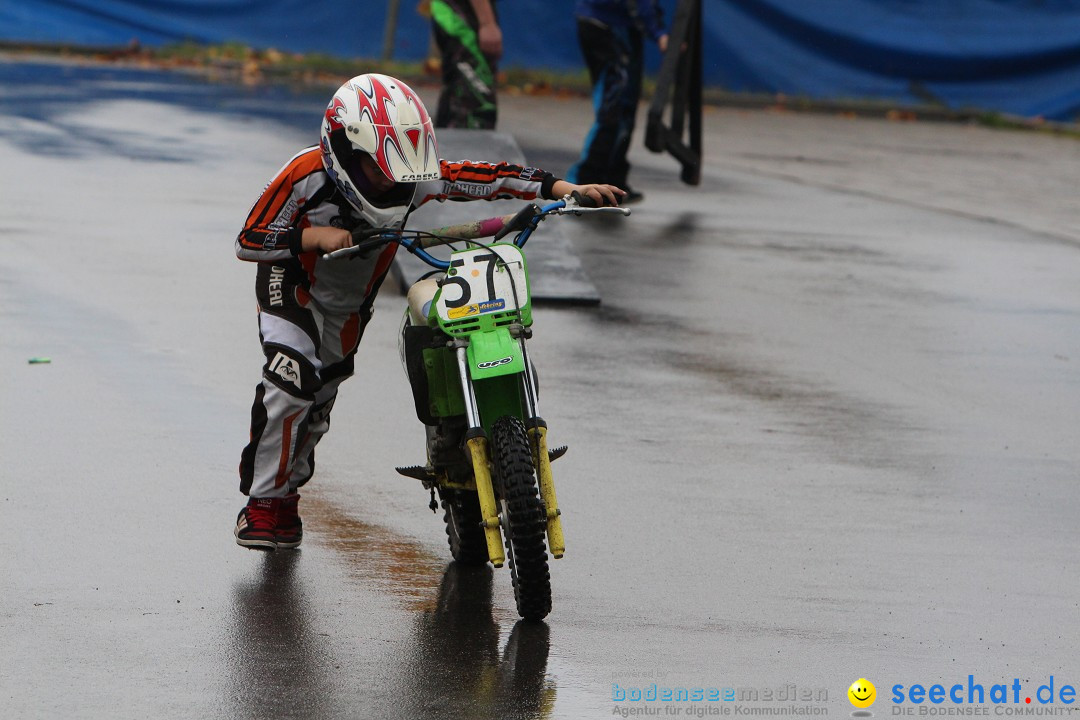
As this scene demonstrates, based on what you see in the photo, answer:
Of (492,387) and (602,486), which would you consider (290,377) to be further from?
(602,486)

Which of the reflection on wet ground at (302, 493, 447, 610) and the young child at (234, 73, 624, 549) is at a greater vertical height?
the young child at (234, 73, 624, 549)

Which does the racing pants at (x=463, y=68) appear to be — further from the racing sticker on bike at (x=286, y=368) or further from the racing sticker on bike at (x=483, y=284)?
the racing sticker on bike at (x=483, y=284)

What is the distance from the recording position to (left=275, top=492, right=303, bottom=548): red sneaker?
5.50 metres

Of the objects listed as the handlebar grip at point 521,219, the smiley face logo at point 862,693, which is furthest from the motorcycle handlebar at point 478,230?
the smiley face logo at point 862,693

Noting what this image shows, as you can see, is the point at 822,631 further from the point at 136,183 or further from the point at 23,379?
the point at 136,183

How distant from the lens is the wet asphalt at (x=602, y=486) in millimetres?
4602

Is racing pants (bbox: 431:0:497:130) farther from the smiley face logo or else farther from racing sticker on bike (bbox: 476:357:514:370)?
the smiley face logo

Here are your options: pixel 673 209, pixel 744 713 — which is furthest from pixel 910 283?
pixel 744 713

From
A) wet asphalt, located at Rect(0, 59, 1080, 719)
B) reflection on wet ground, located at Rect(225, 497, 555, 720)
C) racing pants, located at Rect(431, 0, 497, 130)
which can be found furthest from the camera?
racing pants, located at Rect(431, 0, 497, 130)

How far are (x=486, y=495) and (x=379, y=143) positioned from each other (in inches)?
40.9

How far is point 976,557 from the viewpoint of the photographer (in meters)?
5.79

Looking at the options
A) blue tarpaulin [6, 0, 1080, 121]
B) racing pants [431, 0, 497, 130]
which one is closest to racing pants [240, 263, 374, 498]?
racing pants [431, 0, 497, 130]

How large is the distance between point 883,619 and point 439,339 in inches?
60.1

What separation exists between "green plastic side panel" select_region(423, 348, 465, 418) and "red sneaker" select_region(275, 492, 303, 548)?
2.17 feet
